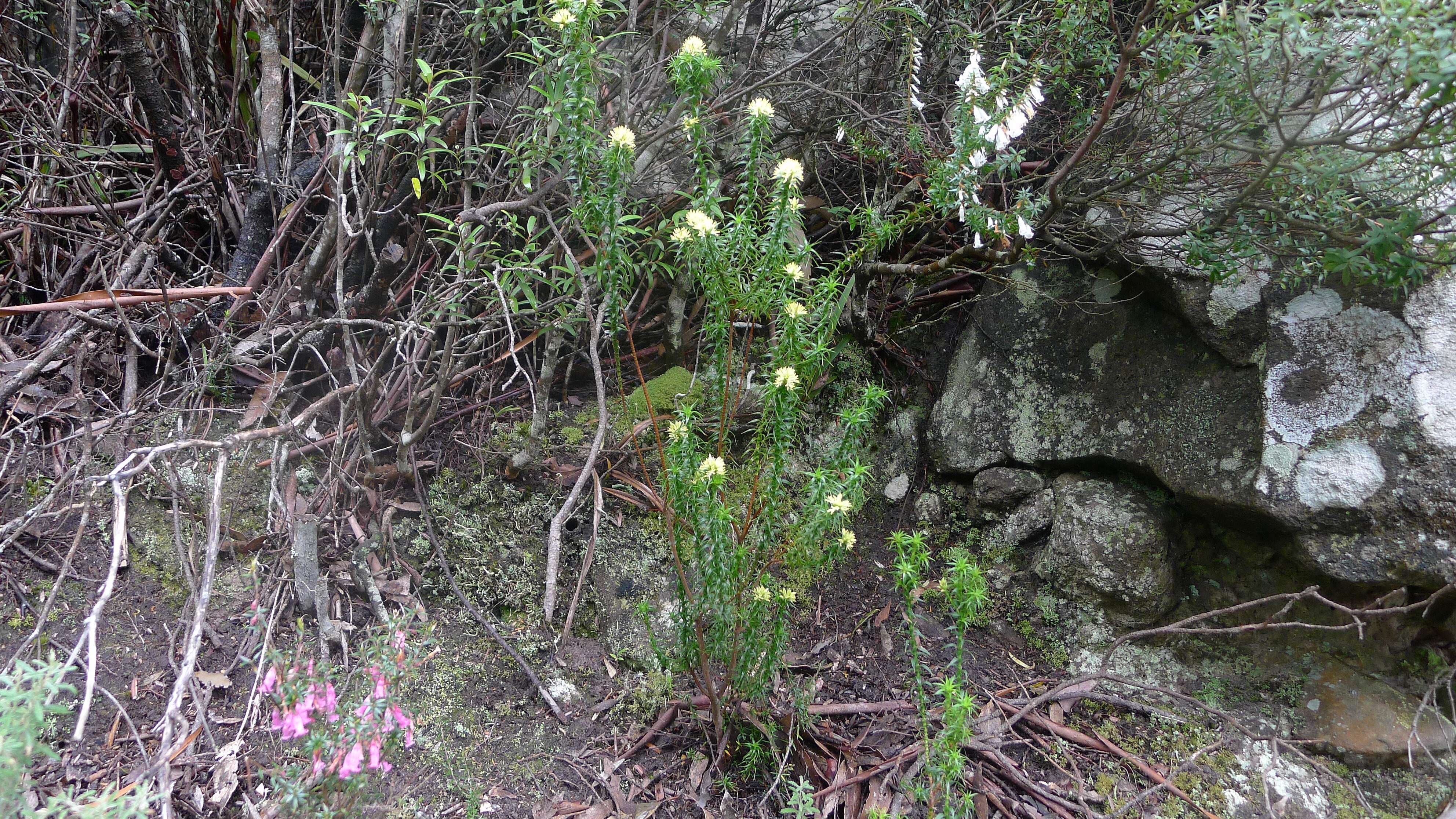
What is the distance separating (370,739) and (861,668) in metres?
1.77

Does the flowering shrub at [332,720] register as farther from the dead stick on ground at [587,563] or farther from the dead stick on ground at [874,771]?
the dead stick on ground at [874,771]

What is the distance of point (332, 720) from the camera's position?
1.71m

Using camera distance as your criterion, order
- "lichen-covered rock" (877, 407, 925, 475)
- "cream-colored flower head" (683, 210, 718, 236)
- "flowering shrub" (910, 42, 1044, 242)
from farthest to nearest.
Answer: "lichen-covered rock" (877, 407, 925, 475)
"flowering shrub" (910, 42, 1044, 242)
"cream-colored flower head" (683, 210, 718, 236)

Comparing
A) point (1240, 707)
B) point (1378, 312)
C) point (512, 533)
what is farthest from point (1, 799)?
point (1378, 312)

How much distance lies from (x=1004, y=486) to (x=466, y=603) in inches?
88.0

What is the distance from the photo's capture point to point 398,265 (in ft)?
10.3

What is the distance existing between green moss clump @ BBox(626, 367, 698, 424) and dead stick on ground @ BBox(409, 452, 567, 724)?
848 millimetres

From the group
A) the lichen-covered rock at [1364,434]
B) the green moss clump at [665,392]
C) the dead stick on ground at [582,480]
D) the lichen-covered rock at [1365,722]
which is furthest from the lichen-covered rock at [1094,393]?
the dead stick on ground at [582,480]

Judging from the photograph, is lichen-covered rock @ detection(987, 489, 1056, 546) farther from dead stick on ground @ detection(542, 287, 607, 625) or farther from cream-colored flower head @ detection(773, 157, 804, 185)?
cream-colored flower head @ detection(773, 157, 804, 185)

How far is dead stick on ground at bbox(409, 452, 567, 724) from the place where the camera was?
2.51 meters

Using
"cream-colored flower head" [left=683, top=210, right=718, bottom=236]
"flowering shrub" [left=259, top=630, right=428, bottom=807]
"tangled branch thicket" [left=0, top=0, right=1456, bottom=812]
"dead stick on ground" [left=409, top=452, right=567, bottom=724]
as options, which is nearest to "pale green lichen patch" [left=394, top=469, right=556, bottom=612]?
"dead stick on ground" [left=409, top=452, right=567, bottom=724]

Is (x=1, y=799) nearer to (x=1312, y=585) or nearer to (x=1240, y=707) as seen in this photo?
(x=1312, y=585)

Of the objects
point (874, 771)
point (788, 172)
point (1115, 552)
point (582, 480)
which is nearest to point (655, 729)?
point (874, 771)

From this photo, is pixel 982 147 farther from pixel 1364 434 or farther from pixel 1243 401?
pixel 1364 434
